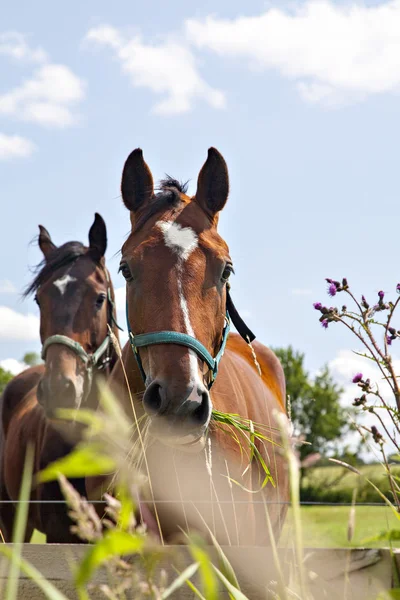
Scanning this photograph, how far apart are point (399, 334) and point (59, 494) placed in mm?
3899

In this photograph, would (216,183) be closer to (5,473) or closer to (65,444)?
(65,444)

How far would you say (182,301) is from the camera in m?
3.03

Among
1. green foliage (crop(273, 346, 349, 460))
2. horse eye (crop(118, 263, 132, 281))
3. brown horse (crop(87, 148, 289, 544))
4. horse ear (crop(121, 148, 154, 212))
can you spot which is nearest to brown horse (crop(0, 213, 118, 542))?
brown horse (crop(87, 148, 289, 544))

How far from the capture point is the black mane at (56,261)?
598 cm

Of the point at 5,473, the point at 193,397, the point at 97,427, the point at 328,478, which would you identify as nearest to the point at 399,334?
the point at 193,397

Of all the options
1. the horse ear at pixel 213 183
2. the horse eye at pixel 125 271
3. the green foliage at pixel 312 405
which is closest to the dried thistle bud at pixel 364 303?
the horse eye at pixel 125 271

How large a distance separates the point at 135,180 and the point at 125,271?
2.65ft

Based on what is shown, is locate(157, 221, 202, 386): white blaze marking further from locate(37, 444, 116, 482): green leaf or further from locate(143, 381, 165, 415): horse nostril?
locate(37, 444, 116, 482): green leaf

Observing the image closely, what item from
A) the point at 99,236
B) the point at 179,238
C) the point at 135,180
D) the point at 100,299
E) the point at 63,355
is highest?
the point at 99,236

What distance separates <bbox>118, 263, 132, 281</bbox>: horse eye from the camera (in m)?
3.36

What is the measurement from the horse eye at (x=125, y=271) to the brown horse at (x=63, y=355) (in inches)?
82.3

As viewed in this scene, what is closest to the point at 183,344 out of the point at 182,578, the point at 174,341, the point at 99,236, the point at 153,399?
the point at 174,341

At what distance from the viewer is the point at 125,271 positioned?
339 cm

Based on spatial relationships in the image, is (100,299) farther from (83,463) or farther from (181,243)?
(83,463)
